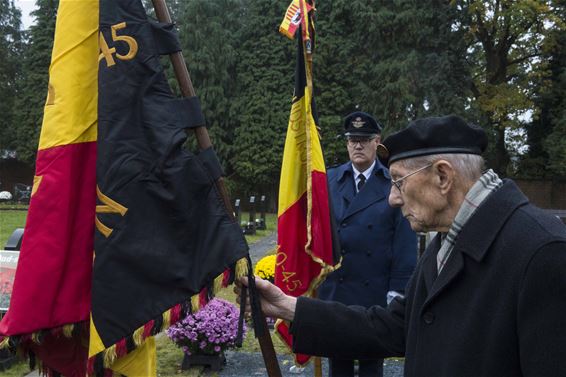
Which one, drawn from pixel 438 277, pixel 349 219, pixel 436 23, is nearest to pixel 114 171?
pixel 438 277

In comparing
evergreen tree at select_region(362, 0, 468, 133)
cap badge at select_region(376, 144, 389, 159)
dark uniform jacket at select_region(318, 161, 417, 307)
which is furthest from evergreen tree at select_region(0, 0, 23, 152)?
cap badge at select_region(376, 144, 389, 159)

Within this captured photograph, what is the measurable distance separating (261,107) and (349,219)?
28.6 m

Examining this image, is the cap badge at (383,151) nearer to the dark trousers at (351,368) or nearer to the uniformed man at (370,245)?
the uniformed man at (370,245)

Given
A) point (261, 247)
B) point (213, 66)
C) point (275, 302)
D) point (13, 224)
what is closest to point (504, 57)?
point (213, 66)

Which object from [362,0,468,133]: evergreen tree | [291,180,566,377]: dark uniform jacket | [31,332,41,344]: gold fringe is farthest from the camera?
[362,0,468,133]: evergreen tree

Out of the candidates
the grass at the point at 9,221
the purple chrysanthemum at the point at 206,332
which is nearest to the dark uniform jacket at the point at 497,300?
the purple chrysanthemum at the point at 206,332

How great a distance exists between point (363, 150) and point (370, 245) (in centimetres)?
70

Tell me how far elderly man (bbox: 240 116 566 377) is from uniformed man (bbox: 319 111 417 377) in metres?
1.89

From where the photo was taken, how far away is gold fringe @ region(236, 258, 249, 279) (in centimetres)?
224

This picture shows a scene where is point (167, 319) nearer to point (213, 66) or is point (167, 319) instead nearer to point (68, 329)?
point (68, 329)

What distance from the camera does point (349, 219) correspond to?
167 inches

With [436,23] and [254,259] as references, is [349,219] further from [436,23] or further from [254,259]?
[436,23]

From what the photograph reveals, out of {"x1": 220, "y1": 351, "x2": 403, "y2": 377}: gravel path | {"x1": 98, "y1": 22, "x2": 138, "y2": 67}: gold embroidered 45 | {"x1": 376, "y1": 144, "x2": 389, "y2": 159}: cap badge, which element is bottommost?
{"x1": 220, "y1": 351, "x2": 403, "y2": 377}: gravel path

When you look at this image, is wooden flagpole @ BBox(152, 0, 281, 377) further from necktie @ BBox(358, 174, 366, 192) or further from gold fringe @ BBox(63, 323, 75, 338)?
necktie @ BBox(358, 174, 366, 192)
